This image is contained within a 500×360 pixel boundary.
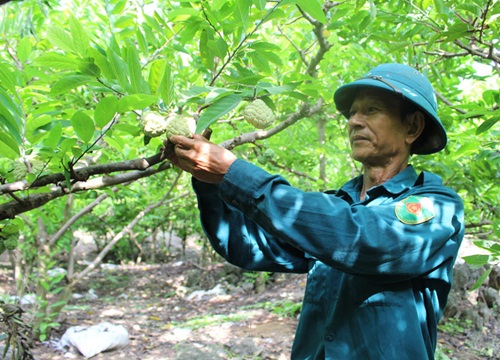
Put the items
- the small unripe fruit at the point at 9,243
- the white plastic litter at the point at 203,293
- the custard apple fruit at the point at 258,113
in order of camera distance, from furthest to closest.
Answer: the white plastic litter at the point at 203,293 → the small unripe fruit at the point at 9,243 → the custard apple fruit at the point at 258,113

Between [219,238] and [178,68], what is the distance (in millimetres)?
1705

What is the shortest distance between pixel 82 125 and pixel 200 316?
5.67 meters

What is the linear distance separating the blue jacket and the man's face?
11 cm

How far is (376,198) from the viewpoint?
1.44 metres

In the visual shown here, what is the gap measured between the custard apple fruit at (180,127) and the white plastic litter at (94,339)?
3975mm

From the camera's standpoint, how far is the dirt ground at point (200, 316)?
4356 millimetres

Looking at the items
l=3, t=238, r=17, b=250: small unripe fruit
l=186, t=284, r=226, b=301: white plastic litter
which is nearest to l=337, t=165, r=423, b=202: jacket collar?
l=3, t=238, r=17, b=250: small unripe fruit

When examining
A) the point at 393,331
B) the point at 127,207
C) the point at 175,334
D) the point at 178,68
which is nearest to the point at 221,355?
the point at 175,334

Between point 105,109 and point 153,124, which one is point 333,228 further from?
point 105,109

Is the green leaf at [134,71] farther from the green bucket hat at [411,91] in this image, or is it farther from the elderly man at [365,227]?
the green bucket hat at [411,91]

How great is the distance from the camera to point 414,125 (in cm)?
150

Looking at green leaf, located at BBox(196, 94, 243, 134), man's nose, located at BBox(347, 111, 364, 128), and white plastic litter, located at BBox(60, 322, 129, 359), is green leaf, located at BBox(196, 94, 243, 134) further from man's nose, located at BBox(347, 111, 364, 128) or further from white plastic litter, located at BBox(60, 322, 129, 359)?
white plastic litter, located at BBox(60, 322, 129, 359)

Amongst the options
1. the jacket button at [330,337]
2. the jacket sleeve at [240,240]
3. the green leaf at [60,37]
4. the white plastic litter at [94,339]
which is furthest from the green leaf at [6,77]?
the white plastic litter at [94,339]

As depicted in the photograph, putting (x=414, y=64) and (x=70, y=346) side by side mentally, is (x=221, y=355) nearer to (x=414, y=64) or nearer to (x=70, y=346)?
(x=70, y=346)
